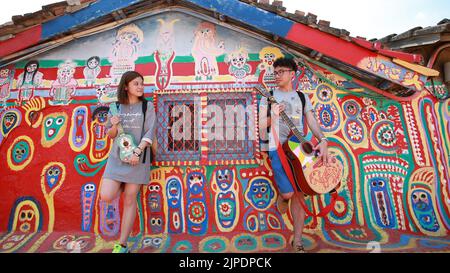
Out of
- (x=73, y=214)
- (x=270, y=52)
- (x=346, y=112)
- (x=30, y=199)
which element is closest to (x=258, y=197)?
(x=346, y=112)

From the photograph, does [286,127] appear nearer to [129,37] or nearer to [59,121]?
[129,37]

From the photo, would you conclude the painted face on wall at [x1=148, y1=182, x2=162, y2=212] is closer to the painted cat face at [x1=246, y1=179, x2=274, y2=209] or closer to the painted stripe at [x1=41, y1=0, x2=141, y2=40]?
the painted cat face at [x1=246, y1=179, x2=274, y2=209]

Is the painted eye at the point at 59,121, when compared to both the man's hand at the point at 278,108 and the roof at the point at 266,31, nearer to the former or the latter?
the roof at the point at 266,31

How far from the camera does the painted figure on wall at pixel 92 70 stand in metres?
4.23

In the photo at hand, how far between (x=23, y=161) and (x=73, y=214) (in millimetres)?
1025

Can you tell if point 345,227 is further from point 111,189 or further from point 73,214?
point 73,214

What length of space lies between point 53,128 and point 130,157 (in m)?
1.66

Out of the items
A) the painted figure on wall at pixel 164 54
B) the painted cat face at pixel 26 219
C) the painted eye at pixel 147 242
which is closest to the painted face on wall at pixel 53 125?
the painted cat face at pixel 26 219

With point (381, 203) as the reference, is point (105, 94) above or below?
above

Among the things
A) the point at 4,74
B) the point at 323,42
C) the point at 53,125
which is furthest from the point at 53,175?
the point at 323,42

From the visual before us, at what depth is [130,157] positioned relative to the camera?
3.25m

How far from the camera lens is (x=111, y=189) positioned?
325cm

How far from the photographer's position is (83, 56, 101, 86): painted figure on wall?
4229 millimetres

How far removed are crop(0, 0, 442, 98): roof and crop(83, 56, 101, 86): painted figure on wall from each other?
421mm
